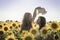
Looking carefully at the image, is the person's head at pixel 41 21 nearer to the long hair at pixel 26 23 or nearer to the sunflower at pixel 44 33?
the sunflower at pixel 44 33

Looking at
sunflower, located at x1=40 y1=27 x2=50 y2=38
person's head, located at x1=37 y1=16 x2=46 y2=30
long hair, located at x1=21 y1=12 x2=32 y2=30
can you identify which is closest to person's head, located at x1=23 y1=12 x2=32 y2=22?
long hair, located at x1=21 y1=12 x2=32 y2=30

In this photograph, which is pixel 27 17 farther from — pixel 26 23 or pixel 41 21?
pixel 41 21

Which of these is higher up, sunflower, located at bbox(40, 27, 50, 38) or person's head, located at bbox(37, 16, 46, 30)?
person's head, located at bbox(37, 16, 46, 30)

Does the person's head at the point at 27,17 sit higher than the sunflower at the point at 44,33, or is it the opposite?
the person's head at the point at 27,17

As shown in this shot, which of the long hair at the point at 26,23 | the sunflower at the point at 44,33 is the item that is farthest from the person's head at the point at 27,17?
the sunflower at the point at 44,33

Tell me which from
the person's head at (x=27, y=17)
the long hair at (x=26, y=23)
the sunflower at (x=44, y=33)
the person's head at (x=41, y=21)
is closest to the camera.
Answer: the sunflower at (x=44, y=33)

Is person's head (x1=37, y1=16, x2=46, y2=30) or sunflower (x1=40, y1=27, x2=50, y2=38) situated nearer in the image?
sunflower (x1=40, y1=27, x2=50, y2=38)

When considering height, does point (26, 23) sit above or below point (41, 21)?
below

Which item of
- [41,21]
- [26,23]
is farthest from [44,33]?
[26,23]

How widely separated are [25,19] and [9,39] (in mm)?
3428

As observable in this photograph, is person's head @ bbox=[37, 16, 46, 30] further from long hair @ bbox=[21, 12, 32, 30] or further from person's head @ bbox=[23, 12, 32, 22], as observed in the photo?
long hair @ bbox=[21, 12, 32, 30]

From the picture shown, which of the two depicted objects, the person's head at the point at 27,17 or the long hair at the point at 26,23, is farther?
the long hair at the point at 26,23

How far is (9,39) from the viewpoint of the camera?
29.8 feet

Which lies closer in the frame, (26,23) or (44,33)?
(44,33)
